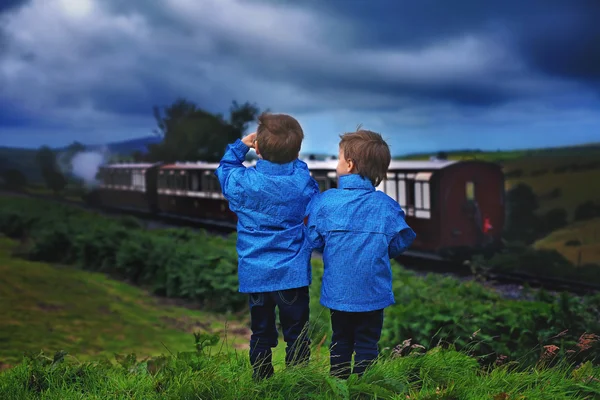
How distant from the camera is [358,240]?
9.11 feet

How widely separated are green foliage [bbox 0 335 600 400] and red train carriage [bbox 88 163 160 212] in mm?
4162

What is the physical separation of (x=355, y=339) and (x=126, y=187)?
5.21 meters

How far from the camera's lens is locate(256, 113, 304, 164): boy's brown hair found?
2811mm

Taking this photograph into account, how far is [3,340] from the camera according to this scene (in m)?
5.07

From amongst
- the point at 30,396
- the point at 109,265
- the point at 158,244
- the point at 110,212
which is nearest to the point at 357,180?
the point at 30,396

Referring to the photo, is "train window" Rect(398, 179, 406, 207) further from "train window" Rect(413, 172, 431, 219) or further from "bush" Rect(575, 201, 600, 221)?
"bush" Rect(575, 201, 600, 221)

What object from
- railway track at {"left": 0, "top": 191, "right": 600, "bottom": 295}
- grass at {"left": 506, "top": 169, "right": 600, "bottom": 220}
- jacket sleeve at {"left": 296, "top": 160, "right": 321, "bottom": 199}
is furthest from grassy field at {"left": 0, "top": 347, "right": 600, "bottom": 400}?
grass at {"left": 506, "top": 169, "right": 600, "bottom": 220}

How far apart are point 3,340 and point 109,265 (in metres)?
2.00

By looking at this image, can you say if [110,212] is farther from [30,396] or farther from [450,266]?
[30,396]

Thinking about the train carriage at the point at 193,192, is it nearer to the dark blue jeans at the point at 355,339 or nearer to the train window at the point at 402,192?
the train window at the point at 402,192

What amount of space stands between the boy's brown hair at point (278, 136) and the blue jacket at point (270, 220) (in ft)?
0.17

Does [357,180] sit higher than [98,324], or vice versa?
[357,180]

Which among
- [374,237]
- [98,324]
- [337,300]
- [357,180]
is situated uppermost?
[357,180]

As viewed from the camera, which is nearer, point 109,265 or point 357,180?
point 357,180
